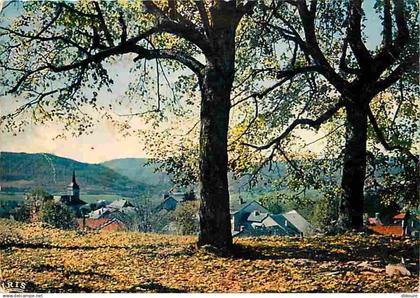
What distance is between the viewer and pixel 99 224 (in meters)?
2.92

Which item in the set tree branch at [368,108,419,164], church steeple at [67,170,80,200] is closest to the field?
Result: church steeple at [67,170,80,200]

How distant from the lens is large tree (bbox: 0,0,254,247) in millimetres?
2896

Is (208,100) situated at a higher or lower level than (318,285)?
higher

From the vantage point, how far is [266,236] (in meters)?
2.91

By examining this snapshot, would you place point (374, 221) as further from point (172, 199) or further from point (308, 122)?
point (172, 199)

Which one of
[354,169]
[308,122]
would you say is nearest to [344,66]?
[308,122]

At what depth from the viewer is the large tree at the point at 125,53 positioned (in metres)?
2.90

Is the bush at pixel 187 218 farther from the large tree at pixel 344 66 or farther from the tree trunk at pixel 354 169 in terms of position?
the tree trunk at pixel 354 169

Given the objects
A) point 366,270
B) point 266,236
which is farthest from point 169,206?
point 366,270

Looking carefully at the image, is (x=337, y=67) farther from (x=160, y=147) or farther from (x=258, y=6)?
(x=160, y=147)

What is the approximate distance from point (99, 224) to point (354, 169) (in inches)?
43.1

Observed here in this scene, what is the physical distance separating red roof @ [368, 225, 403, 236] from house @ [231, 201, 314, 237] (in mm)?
270

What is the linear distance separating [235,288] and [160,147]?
2.16ft

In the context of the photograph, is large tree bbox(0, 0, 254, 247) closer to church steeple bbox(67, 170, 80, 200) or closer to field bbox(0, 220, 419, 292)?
field bbox(0, 220, 419, 292)
